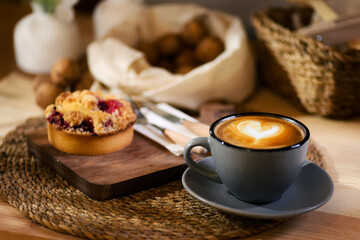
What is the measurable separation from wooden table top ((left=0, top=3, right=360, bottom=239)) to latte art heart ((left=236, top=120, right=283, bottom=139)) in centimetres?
13

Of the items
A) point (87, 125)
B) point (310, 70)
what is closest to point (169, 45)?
point (310, 70)

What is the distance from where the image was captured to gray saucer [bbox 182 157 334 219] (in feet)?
2.10

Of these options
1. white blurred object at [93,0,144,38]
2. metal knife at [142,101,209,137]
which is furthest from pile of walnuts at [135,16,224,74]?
metal knife at [142,101,209,137]

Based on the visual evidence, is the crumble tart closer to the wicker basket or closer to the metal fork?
the metal fork

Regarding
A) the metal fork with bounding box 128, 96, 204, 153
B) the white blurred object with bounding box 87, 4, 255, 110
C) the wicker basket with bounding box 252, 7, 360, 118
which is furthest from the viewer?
the white blurred object with bounding box 87, 4, 255, 110

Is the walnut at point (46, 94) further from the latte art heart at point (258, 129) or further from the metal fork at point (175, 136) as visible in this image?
the latte art heart at point (258, 129)

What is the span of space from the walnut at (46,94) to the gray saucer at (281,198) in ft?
1.64

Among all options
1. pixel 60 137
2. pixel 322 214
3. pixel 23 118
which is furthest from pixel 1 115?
pixel 322 214

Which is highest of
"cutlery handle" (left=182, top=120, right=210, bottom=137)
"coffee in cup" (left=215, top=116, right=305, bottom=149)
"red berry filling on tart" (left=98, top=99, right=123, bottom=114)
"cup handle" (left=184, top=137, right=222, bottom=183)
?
"red berry filling on tart" (left=98, top=99, right=123, bottom=114)

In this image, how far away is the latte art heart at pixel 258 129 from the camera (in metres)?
0.68

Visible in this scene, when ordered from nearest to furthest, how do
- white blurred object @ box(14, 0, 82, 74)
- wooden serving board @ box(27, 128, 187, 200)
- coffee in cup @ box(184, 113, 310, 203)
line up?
coffee in cup @ box(184, 113, 310, 203), wooden serving board @ box(27, 128, 187, 200), white blurred object @ box(14, 0, 82, 74)

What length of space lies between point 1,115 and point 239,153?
0.68 m

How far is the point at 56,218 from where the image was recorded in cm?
69

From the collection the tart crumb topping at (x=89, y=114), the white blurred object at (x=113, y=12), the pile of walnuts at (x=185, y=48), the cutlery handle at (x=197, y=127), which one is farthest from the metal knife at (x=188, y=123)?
the white blurred object at (x=113, y=12)
